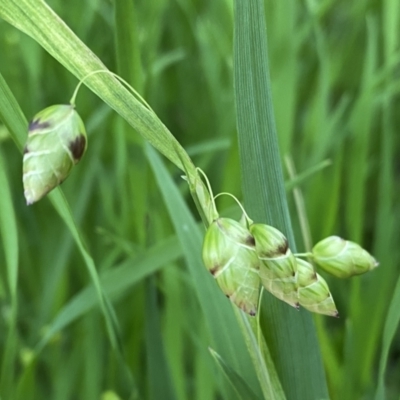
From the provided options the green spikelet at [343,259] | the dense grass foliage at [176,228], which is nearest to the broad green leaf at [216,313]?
the dense grass foliage at [176,228]

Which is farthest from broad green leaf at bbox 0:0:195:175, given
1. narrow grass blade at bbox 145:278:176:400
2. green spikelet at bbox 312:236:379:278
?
narrow grass blade at bbox 145:278:176:400

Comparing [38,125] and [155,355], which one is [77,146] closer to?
[38,125]

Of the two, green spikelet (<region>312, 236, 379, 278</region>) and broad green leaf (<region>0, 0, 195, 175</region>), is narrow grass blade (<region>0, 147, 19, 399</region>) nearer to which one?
broad green leaf (<region>0, 0, 195, 175</region>)

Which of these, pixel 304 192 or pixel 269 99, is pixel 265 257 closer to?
pixel 269 99

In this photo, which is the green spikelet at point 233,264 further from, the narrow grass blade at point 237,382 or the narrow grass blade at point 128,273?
the narrow grass blade at point 128,273

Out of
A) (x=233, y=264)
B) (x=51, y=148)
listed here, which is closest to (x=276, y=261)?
(x=233, y=264)

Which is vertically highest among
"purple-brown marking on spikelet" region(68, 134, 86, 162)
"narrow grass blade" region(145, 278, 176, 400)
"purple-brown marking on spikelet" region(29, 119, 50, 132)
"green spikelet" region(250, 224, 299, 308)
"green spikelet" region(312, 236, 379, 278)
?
"purple-brown marking on spikelet" region(29, 119, 50, 132)
